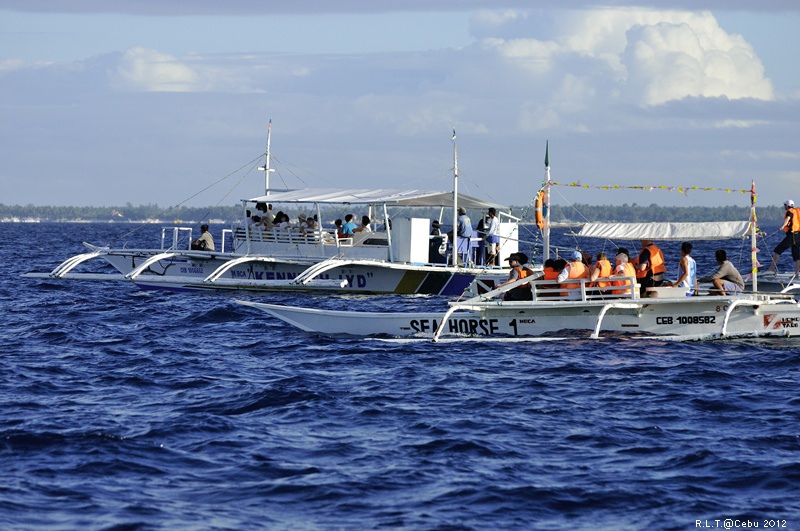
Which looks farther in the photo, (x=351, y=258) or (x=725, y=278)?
(x=351, y=258)

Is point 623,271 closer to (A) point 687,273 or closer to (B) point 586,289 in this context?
(B) point 586,289

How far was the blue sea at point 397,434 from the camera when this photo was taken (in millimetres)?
10477

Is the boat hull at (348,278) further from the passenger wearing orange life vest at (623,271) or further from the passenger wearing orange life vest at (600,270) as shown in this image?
the passenger wearing orange life vest at (600,270)

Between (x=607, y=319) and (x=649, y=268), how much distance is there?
1.43 meters

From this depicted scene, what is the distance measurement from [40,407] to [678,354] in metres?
10.4

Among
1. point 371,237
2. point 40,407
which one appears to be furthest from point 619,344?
point 371,237

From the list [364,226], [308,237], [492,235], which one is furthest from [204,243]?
[492,235]

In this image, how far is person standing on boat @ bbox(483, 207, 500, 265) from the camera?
104 ft

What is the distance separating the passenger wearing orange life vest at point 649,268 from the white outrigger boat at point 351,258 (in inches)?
344

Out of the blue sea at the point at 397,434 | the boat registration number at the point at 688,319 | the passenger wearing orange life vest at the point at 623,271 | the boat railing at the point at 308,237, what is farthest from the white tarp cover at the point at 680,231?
the boat railing at the point at 308,237

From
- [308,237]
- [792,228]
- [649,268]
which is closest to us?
[649,268]

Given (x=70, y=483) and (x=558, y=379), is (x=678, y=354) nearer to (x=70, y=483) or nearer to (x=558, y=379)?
(x=558, y=379)

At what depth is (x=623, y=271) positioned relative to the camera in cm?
2020

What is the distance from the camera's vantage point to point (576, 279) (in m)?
20.2
